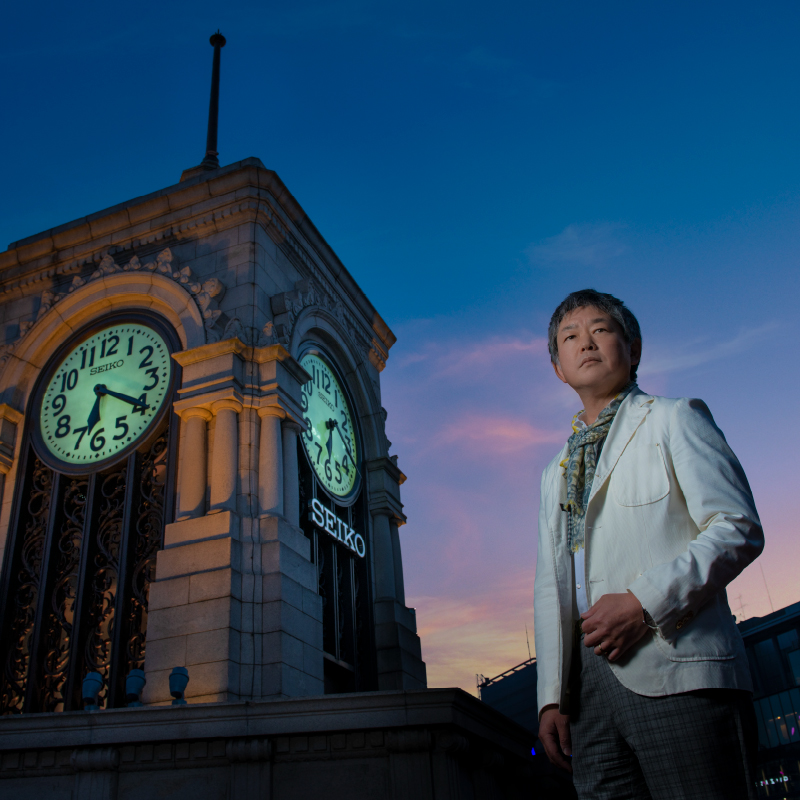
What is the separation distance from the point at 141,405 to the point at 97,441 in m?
1.13

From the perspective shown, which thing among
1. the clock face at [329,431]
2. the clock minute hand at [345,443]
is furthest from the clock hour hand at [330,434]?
the clock minute hand at [345,443]

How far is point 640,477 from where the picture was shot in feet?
9.07

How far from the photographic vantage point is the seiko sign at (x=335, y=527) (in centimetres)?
1452

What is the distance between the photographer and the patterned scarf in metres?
3.02

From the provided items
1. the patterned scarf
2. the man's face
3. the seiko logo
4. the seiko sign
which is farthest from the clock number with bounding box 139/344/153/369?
the patterned scarf

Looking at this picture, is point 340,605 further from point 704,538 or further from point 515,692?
point 515,692

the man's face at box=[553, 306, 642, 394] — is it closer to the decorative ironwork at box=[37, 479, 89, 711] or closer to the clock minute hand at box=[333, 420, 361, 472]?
the decorative ironwork at box=[37, 479, 89, 711]

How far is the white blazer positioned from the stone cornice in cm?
1301

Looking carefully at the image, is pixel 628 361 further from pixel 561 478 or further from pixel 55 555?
pixel 55 555

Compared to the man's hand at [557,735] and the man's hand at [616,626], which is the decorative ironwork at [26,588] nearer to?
the man's hand at [557,735]

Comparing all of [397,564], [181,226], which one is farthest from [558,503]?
[397,564]

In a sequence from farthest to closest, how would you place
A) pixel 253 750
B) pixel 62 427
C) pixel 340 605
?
pixel 340 605
pixel 62 427
pixel 253 750

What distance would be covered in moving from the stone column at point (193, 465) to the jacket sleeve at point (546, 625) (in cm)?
990

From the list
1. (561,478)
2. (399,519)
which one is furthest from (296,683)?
(561,478)
